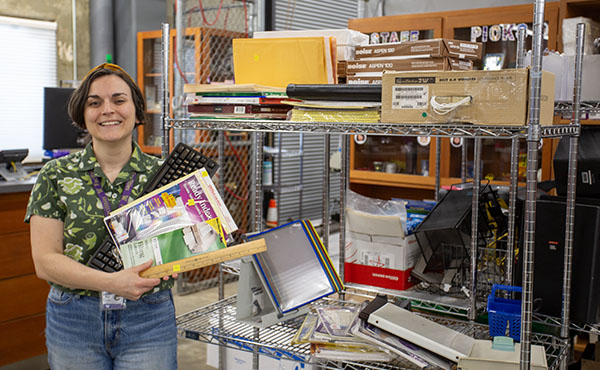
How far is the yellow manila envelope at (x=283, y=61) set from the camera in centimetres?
217

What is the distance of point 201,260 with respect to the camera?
5.83ft

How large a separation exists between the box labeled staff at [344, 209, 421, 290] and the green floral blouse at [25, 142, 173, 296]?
0.95 meters

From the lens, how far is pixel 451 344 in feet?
6.20

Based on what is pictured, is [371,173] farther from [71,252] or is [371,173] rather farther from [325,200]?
[71,252]

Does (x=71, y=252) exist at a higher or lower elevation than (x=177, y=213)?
lower

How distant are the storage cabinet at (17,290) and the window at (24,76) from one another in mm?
2763

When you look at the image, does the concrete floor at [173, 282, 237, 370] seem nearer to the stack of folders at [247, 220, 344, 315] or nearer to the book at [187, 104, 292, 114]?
the stack of folders at [247, 220, 344, 315]

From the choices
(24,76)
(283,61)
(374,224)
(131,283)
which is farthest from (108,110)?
(24,76)

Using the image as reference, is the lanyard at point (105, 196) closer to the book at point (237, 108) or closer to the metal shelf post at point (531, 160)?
the book at point (237, 108)

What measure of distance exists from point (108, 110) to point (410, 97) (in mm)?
944

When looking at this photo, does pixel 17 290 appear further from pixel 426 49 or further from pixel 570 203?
pixel 570 203

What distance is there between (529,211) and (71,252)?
1359 millimetres

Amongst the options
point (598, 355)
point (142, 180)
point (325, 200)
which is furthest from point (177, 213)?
point (598, 355)

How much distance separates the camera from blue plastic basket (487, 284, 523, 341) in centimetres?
196
